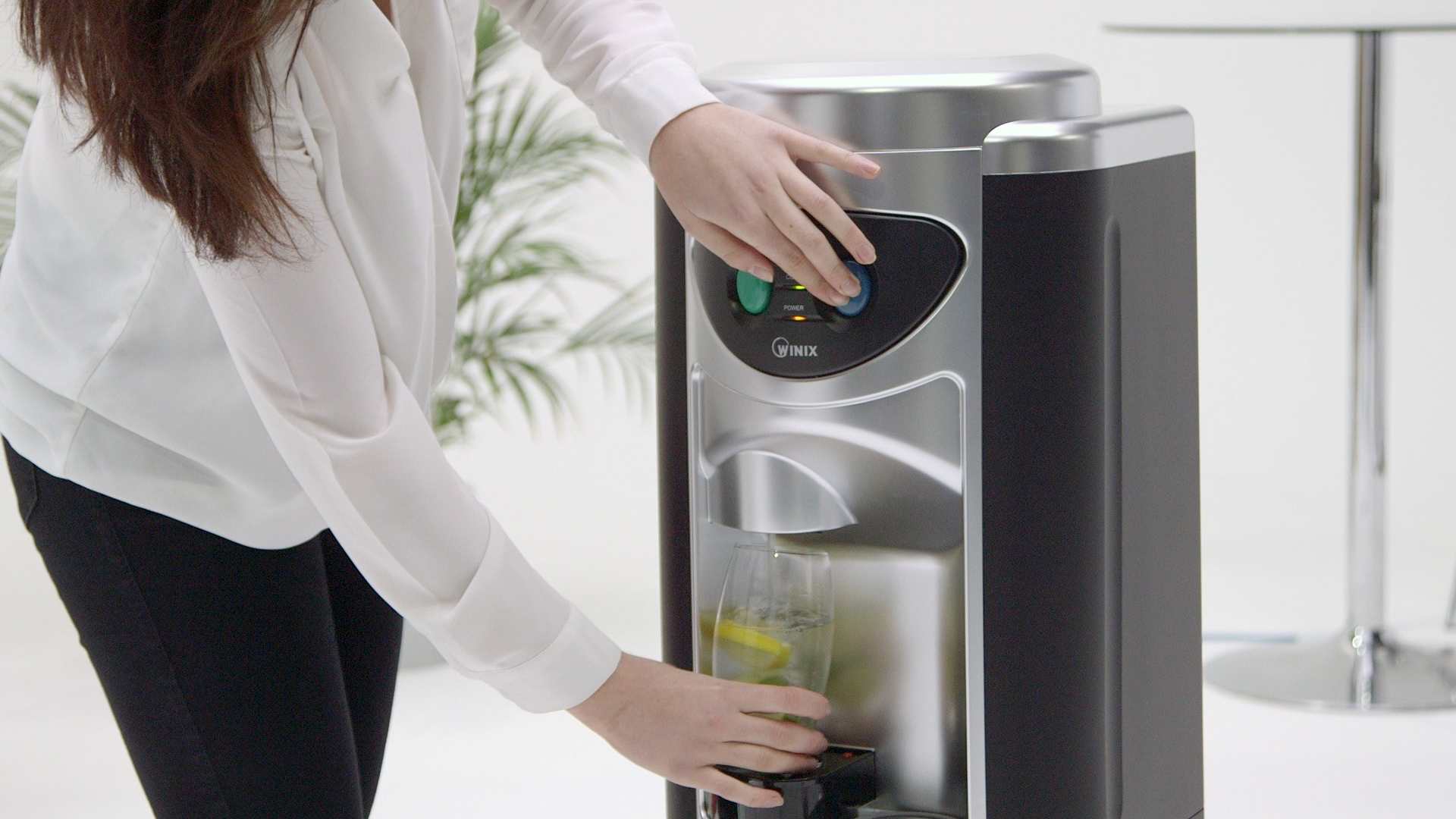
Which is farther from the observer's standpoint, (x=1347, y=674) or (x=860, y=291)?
(x=1347, y=674)

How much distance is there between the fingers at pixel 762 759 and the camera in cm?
96

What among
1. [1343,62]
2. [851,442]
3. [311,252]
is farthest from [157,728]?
[1343,62]

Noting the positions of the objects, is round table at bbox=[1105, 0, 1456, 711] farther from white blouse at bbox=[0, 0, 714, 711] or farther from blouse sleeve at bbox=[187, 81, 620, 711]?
blouse sleeve at bbox=[187, 81, 620, 711]

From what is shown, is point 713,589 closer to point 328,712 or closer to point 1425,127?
point 328,712

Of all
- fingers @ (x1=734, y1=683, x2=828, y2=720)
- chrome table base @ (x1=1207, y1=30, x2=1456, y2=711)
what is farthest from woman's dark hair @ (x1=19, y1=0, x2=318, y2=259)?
chrome table base @ (x1=1207, y1=30, x2=1456, y2=711)

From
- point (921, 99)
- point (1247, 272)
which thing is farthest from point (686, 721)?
point (1247, 272)

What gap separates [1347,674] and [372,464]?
196 cm

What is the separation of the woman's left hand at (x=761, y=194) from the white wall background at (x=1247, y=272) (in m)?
2.30

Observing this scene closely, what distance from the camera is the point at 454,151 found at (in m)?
1.07

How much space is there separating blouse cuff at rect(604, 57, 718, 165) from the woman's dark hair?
24 cm

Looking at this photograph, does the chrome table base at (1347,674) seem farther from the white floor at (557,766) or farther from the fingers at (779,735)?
the fingers at (779,735)

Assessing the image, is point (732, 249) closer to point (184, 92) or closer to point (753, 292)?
point (753, 292)

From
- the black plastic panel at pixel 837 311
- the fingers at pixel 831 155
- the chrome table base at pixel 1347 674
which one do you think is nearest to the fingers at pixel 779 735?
the black plastic panel at pixel 837 311

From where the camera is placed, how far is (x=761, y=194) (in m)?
0.97
